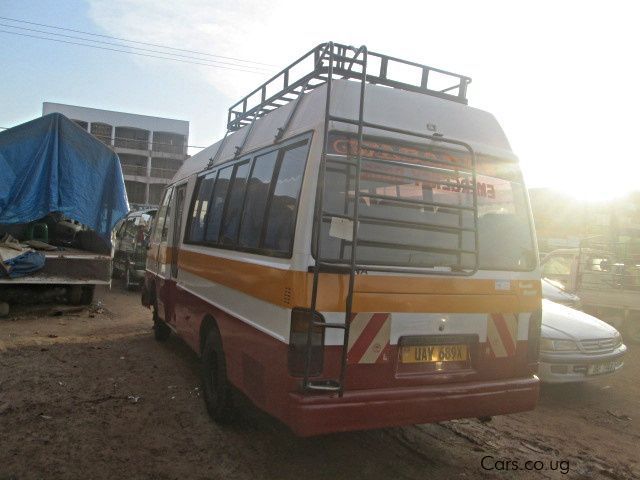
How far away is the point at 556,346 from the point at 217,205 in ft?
13.2

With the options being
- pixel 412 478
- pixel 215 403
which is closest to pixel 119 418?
pixel 215 403

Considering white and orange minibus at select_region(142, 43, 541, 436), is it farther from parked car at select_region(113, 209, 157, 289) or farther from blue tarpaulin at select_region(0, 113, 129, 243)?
parked car at select_region(113, 209, 157, 289)

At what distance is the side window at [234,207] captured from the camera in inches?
171

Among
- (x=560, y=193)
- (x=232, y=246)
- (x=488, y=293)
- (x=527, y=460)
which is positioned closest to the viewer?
(x=488, y=293)

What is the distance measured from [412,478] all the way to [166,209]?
200 inches

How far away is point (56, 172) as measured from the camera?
920 centimetres

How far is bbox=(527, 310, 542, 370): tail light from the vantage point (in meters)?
3.90

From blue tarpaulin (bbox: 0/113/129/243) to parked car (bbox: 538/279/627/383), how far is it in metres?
7.78

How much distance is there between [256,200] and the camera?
4.02 meters

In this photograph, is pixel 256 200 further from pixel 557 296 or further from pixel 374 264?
pixel 557 296

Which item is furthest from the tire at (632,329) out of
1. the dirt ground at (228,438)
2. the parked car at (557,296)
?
the dirt ground at (228,438)

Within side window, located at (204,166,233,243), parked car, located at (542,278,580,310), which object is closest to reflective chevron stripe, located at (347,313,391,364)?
side window, located at (204,166,233,243)

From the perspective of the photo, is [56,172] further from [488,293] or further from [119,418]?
[488,293]

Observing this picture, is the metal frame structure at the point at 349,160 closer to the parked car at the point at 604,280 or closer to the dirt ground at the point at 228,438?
the dirt ground at the point at 228,438
